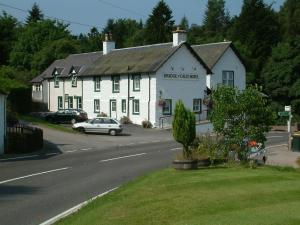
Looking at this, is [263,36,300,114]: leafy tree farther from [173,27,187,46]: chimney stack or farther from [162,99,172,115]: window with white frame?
[162,99,172,115]: window with white frame

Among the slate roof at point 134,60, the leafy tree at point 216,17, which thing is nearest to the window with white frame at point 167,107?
the slate roof at point 134,60

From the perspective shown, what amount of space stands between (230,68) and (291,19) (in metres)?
35.2

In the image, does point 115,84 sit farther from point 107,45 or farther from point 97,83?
point 107,45

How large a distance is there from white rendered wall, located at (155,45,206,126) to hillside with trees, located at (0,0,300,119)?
41.4 ft

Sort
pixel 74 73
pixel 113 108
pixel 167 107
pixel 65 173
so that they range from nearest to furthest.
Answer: pixel 65 173 → pixel 167 107 → pixel 113 108 → pixel 74 73

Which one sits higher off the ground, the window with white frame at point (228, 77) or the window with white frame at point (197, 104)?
the window with white frame at point (228, 77)

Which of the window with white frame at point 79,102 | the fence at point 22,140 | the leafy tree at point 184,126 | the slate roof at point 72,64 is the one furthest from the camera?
the slate roof at point 72,64

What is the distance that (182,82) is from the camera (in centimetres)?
5816

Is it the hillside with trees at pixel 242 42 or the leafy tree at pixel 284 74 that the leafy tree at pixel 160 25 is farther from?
the leafy tree at pixel 284 74

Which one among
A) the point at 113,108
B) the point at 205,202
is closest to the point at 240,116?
the point at 205,202

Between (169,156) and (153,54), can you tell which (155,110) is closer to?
→ (153,54)

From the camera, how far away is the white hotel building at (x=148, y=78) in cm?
5650

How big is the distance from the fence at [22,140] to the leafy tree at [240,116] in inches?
635

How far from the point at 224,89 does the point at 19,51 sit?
81.6 meters
